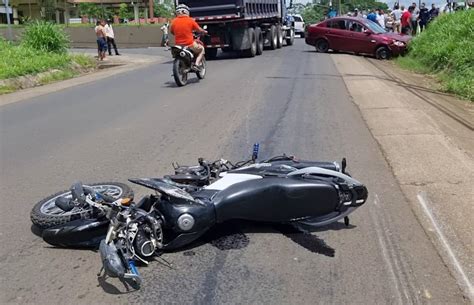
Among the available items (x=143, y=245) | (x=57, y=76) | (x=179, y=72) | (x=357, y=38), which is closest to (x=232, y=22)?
(x=357, y=38)

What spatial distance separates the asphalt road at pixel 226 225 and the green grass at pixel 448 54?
125 inches

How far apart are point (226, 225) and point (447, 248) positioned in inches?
69.0

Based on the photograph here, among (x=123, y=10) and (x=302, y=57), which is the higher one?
(x=123, y=10)

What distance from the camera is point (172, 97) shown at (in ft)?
39.5

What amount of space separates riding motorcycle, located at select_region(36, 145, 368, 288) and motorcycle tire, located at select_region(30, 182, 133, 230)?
0.08m

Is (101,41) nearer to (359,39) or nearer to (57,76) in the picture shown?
(57,76)

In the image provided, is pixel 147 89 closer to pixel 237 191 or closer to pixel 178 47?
pixel 178 47

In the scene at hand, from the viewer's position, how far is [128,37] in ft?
128

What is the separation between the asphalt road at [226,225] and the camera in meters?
3.73

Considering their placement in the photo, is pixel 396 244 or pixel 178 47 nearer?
pixel 396 244

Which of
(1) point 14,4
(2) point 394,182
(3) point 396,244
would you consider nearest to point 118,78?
(2) point 394,182

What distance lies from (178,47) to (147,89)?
1.32m

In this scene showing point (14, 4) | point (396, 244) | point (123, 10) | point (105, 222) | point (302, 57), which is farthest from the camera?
point (14, 4)

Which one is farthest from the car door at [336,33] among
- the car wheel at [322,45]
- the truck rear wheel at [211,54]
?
the truck rear wheel at [211,54]
